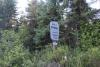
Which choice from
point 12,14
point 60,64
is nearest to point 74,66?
point 60,64

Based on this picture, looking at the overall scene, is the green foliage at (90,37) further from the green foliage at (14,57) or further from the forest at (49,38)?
the green foliage at (14,57)

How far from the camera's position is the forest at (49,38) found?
23.2ft

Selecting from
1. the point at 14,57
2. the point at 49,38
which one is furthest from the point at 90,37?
the point at 49,38

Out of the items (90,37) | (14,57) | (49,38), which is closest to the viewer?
(14,57)

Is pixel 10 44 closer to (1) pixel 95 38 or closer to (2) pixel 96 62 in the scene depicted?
(1) pixel 95 38

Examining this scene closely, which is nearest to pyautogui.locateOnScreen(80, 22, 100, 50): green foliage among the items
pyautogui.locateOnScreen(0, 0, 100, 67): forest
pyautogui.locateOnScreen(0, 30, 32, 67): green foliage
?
pyautogui.locateOnScreen(0, 0, 100, 67): forest

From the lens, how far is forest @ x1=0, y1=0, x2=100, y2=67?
7070 mm

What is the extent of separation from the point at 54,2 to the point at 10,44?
408 cm

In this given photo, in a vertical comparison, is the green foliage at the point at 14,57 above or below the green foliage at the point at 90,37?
below

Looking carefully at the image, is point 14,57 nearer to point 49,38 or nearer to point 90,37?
point 90,37

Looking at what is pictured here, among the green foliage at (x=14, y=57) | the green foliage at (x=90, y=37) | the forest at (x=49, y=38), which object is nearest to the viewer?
the forest at (x=49, y=38)

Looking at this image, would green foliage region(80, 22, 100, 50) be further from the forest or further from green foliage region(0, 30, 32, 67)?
green foliage region(0, 30, 32, 67)

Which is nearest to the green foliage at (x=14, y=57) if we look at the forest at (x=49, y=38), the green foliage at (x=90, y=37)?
the forest at (x=49, y=38)

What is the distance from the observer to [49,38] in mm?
13445
